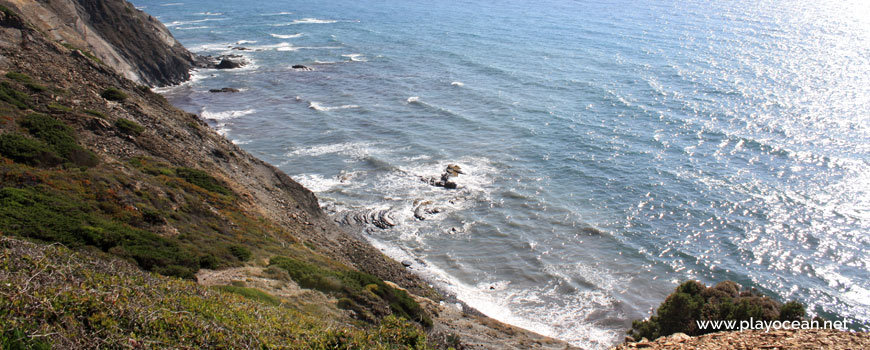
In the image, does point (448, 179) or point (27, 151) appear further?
point (448, 179)

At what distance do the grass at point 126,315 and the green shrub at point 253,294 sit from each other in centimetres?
142

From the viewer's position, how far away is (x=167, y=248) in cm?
1920

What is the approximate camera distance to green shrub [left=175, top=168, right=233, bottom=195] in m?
27.6

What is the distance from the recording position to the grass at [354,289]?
20734 millimetres

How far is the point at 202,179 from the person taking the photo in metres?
28.2

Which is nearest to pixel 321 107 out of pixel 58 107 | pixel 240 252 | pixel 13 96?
pixel 58 107

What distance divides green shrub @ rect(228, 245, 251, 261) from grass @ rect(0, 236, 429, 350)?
5419mm

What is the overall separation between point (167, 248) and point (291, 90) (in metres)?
59.1

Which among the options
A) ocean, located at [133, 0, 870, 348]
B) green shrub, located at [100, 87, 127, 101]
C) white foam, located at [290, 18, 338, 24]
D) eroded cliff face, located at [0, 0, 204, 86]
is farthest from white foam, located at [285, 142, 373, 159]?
white foam, located at [290, 18, 338, 24]

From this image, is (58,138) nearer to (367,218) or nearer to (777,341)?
(367,218)

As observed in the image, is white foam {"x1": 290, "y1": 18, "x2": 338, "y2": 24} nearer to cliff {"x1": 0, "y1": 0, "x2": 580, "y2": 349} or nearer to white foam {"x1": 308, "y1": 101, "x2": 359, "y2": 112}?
white foam {"x1": 308, "y1": 101, "x2": 359, "y2": 112}

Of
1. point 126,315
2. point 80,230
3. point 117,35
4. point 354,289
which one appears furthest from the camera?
point 117,35

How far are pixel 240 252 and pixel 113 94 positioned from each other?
59.0 feet

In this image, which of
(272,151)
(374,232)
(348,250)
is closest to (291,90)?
(272,151)
